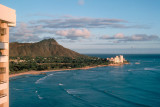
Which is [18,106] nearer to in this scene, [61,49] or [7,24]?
[7,24]

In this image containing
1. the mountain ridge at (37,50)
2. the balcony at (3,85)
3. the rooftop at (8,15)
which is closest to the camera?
the rooftop at (8,15)

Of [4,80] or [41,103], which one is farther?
[41,103]

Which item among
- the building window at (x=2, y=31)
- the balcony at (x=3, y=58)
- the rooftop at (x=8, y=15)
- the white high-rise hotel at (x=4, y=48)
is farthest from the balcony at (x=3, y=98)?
the rooftop at (x=8, y=15)

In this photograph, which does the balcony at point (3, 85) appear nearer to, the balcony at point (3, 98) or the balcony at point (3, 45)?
the balcony at point (3, 98)

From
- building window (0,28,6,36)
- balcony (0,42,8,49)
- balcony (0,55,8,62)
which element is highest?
building window (0,28,6,36)

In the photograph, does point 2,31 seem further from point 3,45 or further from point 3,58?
point 3,58

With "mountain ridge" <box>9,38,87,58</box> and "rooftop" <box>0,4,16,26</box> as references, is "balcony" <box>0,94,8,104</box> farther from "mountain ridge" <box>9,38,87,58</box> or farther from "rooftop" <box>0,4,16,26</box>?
"mountain ridge" <box>9,38,87,58</box>

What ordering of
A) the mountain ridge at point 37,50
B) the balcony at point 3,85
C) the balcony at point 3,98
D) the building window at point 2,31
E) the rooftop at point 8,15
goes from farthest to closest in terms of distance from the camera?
the mountain ridge at point 37,50 < the building window at point 2,31 < the balcony at point 3,85 < the balcony at point 3,98 < the rooftop at point 8,15

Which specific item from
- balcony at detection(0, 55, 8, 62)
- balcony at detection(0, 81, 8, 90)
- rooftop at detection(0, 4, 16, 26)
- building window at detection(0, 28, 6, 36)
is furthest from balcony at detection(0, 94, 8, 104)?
rooftop at detection(0, 4, 16, 26)

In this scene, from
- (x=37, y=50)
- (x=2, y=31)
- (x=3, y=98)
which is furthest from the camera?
(x=37, y=50)

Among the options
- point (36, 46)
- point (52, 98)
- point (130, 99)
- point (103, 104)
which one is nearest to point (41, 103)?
point (52, 98)

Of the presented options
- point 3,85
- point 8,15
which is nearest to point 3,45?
point 8,15
